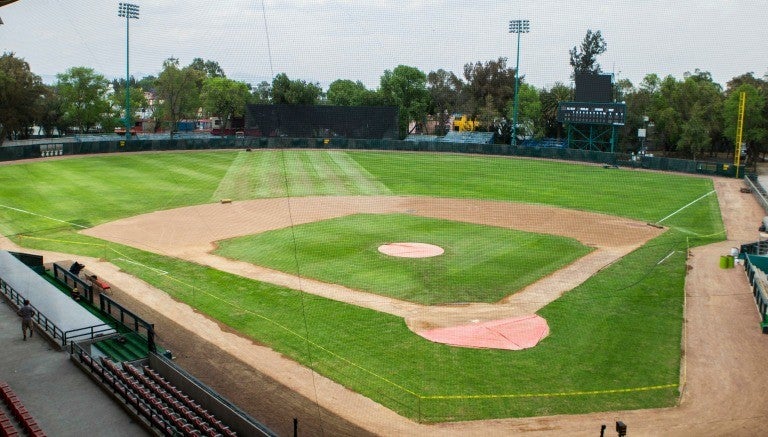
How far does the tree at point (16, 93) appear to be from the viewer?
6169cm

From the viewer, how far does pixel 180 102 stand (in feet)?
283

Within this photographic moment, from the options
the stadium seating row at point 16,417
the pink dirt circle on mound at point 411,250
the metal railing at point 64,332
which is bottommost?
the stadium seating row at point 16,417

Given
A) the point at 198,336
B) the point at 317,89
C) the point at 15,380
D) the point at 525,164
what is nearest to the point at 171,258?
the point at 198,336

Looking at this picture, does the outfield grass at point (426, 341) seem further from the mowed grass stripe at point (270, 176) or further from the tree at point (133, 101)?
the tree at point (133, 101)

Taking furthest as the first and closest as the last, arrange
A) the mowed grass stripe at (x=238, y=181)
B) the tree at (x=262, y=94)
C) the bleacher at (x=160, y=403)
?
the tree at (x=262, y=94)
the mowed grass stripe at (x=238, y=181)
the bleacher at (x=160, y=403)

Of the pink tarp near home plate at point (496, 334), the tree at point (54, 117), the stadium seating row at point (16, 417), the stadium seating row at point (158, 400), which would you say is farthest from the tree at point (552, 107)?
the stadium seating row at point (16, 417)

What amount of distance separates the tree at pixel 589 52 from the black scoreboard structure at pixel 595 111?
35.0 metres

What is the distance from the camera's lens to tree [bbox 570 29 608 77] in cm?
10325

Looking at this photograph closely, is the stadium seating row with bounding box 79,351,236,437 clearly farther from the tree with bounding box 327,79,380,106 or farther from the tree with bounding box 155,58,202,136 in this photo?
the tree with bounding box 327,79,380,106

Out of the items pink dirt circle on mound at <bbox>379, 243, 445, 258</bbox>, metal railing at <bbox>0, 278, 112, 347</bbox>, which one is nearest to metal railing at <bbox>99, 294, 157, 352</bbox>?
metal railing at <bbox>0, 278, 112, 347</bbox>

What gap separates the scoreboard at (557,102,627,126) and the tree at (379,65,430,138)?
78.0 ft

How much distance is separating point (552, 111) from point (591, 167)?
66.2 feet

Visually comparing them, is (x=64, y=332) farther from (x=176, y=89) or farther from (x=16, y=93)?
(x=176, y=89)

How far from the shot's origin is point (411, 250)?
28.8 metres
